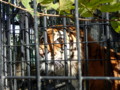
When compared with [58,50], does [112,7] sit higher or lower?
higher

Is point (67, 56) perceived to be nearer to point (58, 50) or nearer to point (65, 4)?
point (58, 50)

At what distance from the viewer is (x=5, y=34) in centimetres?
170

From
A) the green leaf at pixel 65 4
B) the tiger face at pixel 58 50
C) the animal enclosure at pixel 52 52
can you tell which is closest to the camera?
the green leaf at pixel 65 4

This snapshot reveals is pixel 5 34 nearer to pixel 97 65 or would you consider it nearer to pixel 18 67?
pixel 18 67

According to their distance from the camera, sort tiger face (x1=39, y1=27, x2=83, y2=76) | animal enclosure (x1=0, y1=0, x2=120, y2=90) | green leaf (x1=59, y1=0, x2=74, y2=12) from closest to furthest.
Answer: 1. green leaf (x1=59, y1=0, x2=74, y2=12)
2. animal enclosure (x1=0, y1=0, x2=120, y2=90)
3. tiger face (x1=39, y1=27, x2=83, y2=76)

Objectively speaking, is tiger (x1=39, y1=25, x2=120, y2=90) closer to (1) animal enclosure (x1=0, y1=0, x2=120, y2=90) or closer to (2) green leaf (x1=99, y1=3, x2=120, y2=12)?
(1) animal enclosure (x1=0, y1=0, x2=120, y2=90)

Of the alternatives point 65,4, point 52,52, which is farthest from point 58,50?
point 65,4

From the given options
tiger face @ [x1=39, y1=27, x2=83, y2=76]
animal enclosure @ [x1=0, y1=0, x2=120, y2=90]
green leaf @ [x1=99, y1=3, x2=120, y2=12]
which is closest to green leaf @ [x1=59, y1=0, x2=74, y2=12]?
green leaf @ [x1=99, y1=3, x2=120, y2=12]

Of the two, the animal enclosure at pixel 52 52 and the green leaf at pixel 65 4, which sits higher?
the green leaf at pixel 65 4

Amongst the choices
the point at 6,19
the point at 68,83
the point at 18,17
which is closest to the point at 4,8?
the point at 6,19

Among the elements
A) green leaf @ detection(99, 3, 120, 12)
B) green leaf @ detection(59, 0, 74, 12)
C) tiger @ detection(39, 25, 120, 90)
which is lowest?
tiger @ detection(39, 25, 120, 90)

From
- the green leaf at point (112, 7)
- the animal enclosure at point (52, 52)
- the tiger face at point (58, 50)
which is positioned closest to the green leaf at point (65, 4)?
the green leaf at point (112, 7)

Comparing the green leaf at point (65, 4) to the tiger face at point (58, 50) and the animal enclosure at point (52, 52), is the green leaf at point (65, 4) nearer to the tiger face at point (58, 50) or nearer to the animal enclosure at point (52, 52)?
the animal enclosure at point (52, 52)

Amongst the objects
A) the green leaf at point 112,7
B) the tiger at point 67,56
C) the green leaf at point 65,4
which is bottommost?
the tiger at point 67,56
